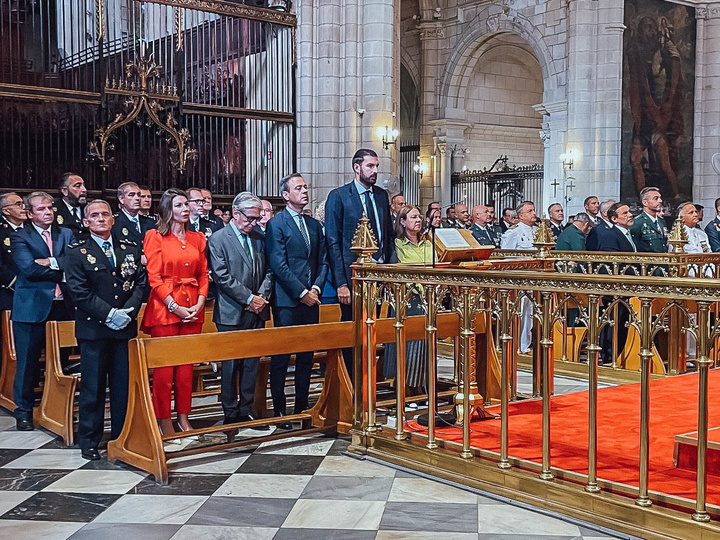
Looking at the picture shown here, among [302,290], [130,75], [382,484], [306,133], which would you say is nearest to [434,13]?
[306,133]

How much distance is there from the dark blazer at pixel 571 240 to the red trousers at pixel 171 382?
16.0 ft

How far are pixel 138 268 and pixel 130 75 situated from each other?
7.10 meters

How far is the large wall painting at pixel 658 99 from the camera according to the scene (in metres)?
17.1

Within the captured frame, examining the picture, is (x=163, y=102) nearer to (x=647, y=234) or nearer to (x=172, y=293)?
(x=647, y=234)

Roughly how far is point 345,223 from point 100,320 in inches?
70.8

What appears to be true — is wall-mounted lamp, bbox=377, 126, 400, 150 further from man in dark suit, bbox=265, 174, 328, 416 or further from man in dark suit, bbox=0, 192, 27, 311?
man in dark suit, bbox=265, 174, 328, 416

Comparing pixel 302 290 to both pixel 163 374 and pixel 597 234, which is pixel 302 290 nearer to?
pixel 163 374

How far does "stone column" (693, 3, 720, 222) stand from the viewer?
61.0ft

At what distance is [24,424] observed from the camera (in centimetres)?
552

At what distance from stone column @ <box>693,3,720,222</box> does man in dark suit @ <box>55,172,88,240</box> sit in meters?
15.2

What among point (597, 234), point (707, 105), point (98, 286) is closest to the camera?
point (98, 286)

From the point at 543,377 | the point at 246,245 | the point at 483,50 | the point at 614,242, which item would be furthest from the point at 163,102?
the point at 483,50

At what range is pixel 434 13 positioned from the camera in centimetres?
2048

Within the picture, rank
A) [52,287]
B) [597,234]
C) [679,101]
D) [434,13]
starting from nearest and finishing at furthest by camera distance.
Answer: [52,287] < [597,234] < [679,101] < [434,13]
